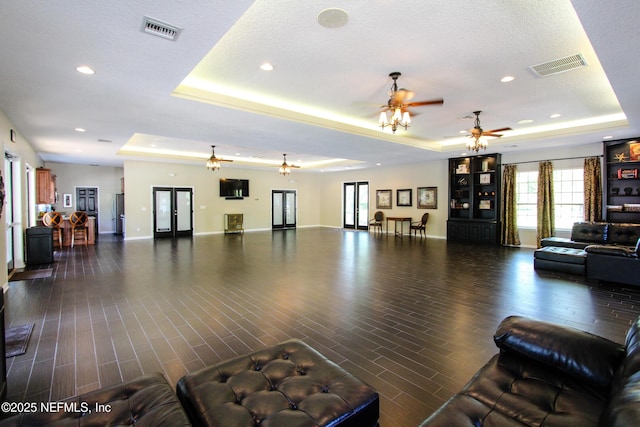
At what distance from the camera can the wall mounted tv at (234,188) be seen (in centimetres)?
1301

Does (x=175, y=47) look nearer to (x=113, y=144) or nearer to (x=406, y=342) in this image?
(x=406, y=342)

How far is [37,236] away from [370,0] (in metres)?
8.08

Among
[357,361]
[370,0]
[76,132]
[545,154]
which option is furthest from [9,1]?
[545,154]

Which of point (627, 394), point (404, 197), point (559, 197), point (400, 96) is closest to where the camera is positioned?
point (627, 394)

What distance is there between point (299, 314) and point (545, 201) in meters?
8.34

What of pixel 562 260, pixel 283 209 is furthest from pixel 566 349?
pixel 283 209

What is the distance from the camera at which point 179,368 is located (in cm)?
263

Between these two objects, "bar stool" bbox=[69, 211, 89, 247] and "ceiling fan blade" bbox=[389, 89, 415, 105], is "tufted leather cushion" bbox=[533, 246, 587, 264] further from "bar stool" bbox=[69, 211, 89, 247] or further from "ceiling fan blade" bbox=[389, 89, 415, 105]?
"bar stool" bbox=[69, 211, 89, 247]

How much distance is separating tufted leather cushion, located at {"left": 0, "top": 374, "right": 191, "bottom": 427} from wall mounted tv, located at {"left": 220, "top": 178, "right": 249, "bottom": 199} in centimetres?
1196

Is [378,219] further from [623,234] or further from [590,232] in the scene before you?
[623,234]

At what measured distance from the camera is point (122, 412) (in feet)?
4.62

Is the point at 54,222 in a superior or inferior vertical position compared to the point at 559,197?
inferior

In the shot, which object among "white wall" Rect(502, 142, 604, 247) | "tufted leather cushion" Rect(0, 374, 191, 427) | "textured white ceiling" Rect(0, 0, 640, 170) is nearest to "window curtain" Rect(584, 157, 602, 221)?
"white wall" Rect(502, 142, 604, 247)

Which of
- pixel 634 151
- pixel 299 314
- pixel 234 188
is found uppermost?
pixel 634 151
